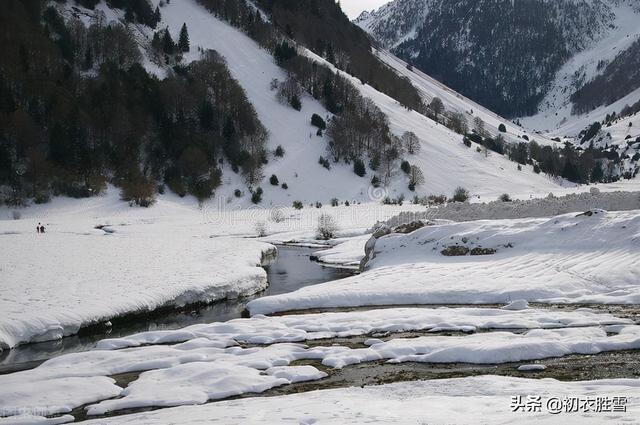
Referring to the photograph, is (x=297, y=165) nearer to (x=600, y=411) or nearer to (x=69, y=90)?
(x=69, y=90)

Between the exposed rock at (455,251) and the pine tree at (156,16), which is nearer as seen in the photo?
the exposed rock at (455,251)

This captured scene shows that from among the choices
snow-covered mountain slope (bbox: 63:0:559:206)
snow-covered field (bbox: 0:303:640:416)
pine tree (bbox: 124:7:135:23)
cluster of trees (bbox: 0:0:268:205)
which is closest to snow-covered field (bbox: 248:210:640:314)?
snow-covered field (bbox: 0:303:640:416)

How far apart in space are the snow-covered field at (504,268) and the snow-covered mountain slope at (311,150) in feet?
163

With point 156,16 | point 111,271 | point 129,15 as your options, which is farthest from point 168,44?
point 111,271

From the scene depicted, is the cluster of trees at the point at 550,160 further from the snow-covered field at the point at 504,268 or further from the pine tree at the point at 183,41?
the snow-covered field at the point at 504,268

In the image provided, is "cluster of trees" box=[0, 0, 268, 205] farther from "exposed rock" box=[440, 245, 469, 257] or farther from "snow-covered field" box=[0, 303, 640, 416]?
"snow-covered field" box=[0, 303, 640, 416]

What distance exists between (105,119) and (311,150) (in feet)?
101

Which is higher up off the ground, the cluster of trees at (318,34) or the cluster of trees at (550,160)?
the cluster of trees at (318,34)

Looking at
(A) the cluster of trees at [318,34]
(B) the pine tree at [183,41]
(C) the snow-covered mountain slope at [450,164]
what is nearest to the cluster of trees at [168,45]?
(B) the pine tree at [183,41]

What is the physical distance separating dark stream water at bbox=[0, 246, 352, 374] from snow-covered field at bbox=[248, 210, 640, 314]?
232 centimetres

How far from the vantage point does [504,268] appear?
2036 centimetres

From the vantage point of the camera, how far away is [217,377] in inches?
420

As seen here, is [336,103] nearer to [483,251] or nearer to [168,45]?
[168,45]

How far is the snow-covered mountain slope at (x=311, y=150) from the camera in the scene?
259 ft
